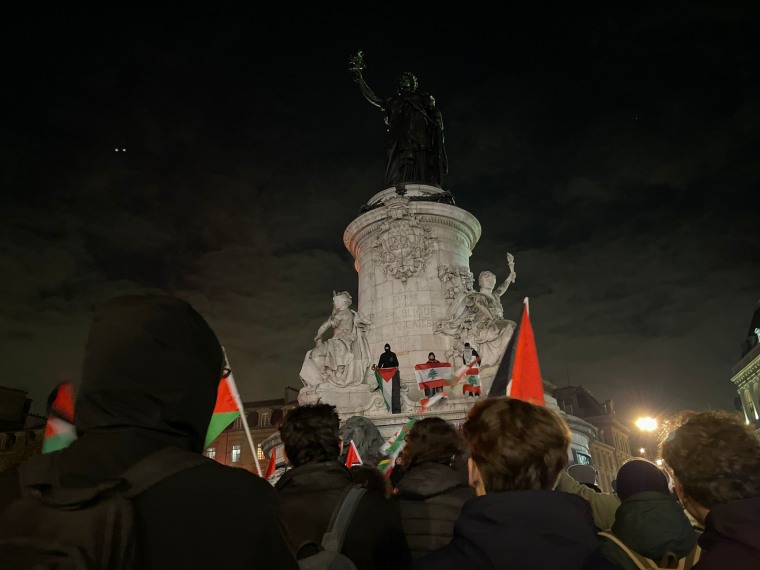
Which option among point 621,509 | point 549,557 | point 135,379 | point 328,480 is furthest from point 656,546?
point 135,379

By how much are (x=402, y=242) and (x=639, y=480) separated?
14.1 meters

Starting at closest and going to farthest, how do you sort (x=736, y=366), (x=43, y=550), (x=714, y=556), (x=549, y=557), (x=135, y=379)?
(x=43, y=550) < (x=135, y=379) < (x=549, y=557) < (x=714, y=556) < (x=736, y=366)

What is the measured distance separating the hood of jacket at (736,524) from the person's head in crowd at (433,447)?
4.68ft

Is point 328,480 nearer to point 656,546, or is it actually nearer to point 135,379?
point 135,379

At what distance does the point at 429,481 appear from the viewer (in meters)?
3.30

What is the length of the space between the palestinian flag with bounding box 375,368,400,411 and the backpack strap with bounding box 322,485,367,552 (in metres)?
11.3

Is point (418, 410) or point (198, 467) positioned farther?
point (418, 410)

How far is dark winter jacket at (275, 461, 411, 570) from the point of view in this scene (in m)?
2.83

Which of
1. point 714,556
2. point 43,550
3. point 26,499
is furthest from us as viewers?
point 714,556

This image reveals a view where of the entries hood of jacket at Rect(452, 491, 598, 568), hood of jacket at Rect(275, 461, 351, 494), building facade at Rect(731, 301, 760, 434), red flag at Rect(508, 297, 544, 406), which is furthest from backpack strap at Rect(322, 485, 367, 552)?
building facade at Rect(731, 301, 760, 434)

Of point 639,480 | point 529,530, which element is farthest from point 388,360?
point 529,530

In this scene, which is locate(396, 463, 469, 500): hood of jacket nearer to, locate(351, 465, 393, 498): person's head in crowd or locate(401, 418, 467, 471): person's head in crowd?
locate(401, 418, 467, 471): person's head in crowd

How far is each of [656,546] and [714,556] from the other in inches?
32.4

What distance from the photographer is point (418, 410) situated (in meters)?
14.1
